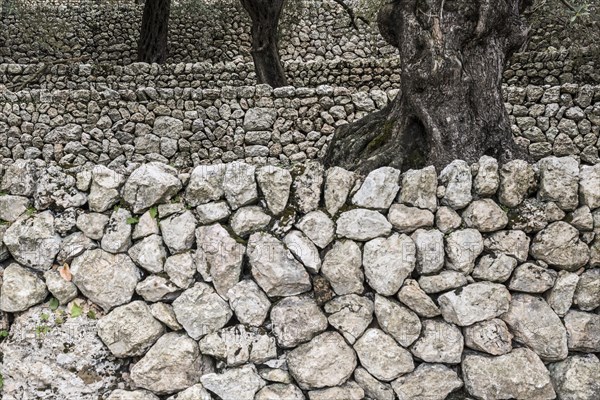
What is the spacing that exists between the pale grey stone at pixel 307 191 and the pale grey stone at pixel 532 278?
1215 millimetres

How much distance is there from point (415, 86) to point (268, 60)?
547cm

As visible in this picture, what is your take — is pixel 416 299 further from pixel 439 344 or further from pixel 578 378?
pixel 578 378

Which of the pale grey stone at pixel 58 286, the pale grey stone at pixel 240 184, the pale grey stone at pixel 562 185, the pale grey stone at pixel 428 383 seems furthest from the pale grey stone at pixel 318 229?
the pale grey stone at pixel 58 286

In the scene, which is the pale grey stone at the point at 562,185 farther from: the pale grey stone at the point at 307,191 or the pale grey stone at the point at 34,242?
the pale grey stone at the point at 34,242

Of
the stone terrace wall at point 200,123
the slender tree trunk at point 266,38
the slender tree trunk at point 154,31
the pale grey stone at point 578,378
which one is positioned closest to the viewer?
the pale grey stone at point 578,378

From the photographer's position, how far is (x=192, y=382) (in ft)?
9.82

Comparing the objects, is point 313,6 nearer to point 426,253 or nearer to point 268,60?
point 268,60

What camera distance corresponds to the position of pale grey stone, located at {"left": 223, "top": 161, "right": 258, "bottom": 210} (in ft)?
9.89

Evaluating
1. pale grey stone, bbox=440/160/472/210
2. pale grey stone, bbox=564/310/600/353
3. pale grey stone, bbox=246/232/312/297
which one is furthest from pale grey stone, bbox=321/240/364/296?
pale grey stone, bbox=564/310/600/353

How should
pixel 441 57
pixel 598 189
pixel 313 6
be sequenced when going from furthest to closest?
pixel 313 6, pixel 441 57, pixel 598 189

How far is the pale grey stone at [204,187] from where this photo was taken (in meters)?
3.04

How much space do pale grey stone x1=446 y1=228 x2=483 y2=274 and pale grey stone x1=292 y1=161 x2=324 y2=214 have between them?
798mm

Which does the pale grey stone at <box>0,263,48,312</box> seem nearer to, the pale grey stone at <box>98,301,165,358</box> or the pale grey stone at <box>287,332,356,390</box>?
the pale grey stone at <box>98,301,165,358</box>

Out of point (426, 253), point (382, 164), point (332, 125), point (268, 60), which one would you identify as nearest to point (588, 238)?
point (426, 253)
